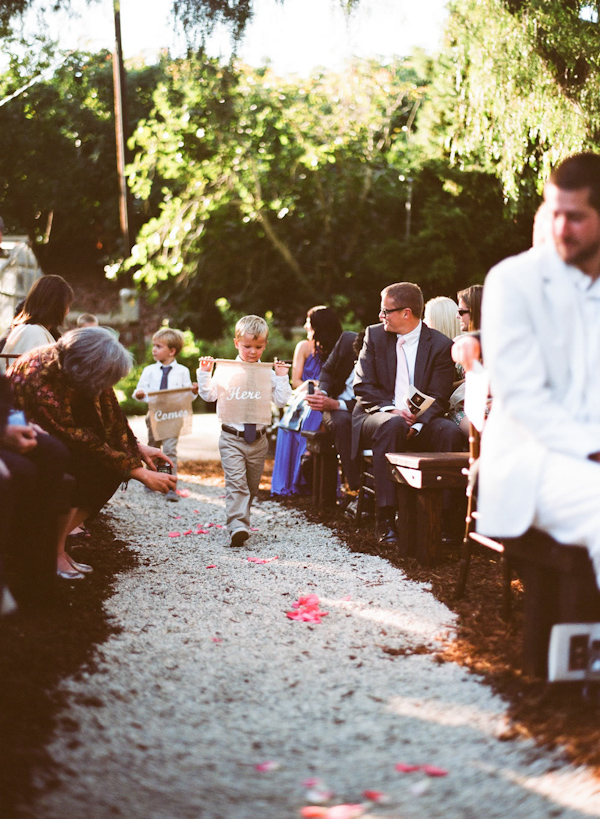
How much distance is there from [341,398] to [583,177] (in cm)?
465

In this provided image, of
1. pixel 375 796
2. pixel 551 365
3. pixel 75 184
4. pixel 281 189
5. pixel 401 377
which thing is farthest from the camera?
Result: pixel 75 184

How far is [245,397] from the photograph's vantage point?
6.42m

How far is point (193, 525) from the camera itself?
711cm

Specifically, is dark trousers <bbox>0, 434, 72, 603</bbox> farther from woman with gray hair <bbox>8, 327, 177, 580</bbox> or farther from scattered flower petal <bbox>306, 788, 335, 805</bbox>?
scattered flower petal <bbox>306, 788, 335, 805</bbox>

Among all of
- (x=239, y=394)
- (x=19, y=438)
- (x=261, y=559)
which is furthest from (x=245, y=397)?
(x=19, y=438)

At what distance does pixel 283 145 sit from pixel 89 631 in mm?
14092

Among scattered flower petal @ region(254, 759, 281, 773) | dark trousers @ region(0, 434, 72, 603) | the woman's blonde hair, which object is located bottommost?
scattered flower petal @ region(254, 759, 281, 773)

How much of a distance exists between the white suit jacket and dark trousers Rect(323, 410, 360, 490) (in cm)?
393

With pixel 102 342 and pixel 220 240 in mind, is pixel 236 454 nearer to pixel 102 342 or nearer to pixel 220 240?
pixel 102 342

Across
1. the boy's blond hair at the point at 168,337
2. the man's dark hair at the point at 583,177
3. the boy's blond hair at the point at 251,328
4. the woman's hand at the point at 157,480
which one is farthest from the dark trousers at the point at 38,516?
the boy's blond hair at the point at 168,337

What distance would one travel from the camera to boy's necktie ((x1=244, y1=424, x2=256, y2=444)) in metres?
6.48

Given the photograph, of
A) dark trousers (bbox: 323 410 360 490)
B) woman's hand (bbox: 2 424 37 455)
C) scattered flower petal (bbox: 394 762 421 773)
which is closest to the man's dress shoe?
dark trousers (bbox: 323 410 360 490)

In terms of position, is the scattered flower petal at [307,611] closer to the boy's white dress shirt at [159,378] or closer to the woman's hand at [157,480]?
the woman's hand at [157,480]

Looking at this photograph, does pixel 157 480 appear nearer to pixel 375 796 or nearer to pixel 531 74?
pixel 375 796
